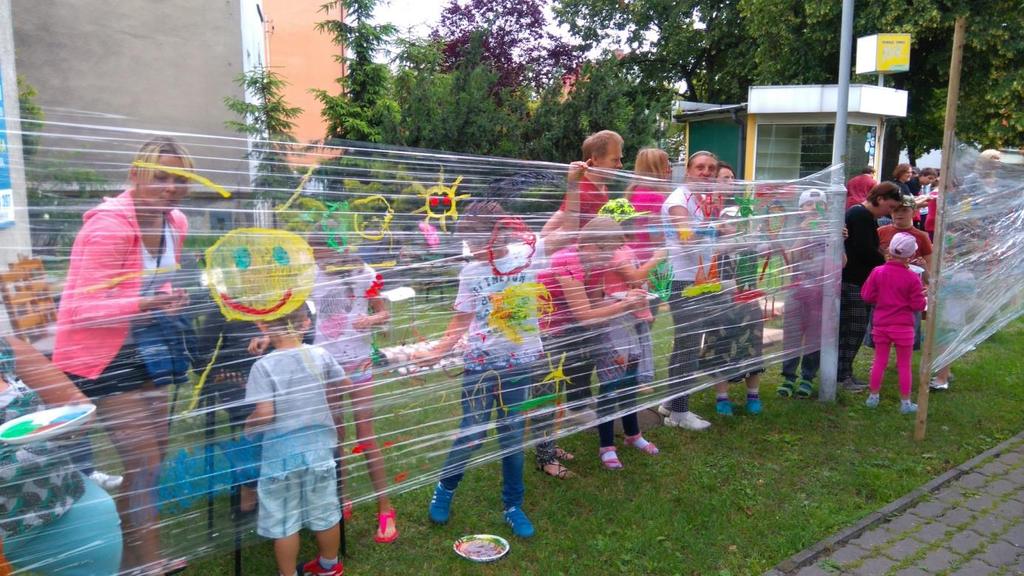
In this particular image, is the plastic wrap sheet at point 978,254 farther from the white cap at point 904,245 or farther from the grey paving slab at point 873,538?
the grey paving slab at point 873,538

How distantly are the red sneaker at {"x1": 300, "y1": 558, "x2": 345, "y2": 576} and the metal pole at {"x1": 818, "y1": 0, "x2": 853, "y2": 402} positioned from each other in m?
3.19

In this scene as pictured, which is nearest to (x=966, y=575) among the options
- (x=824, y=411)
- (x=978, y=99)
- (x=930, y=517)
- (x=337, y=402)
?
(x=930, y=517)

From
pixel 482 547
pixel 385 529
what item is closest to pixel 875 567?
pixel 482 547

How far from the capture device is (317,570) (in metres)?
2.49

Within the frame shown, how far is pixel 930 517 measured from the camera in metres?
3.15

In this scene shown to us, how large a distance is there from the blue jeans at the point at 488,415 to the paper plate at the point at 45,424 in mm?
1233

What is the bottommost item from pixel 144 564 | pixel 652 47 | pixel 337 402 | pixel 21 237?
Result: pixel 144 564

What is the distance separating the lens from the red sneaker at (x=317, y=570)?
97.1 inches

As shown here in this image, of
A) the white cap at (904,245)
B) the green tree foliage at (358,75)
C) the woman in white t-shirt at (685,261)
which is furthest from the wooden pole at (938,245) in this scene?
the green tree foliage at (358,75)

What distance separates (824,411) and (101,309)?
13.1 feet

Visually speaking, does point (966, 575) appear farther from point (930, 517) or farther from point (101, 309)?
point (101, 309)

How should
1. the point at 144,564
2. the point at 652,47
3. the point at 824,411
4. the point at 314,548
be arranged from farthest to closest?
the point at 652,47
the point at 824,411
the point at 314,548
the point at 144,564

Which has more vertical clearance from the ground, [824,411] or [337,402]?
[337,402]

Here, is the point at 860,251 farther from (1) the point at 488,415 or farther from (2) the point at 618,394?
(1) the point at 488,415
